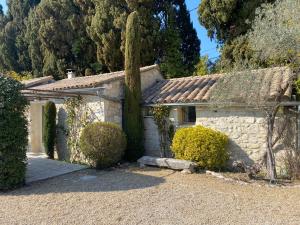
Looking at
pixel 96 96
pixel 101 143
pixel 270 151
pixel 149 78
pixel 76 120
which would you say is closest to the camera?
pixel 270 151

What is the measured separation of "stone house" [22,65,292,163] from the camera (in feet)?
38.2

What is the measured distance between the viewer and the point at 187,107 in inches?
552

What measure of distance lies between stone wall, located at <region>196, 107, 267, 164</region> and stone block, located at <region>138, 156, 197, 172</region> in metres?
1.92

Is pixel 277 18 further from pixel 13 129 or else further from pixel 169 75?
pixel 169 75

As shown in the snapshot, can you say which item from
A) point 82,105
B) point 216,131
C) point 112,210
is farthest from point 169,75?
point 112,210

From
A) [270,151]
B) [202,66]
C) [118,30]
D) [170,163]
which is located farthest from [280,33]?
[118,30]

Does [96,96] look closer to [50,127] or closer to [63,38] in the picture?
[50,127]

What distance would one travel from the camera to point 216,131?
12328mm

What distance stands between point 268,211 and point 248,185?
2.46 metres

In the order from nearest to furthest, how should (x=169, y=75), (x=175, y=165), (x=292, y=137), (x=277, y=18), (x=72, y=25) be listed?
(x=277, y=18) < (x=292, y=137) < (x=175, y=165) < (x=169, y=75) < (x=72, y=25)

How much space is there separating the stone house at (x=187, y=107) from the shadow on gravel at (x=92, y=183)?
3149 millimetres

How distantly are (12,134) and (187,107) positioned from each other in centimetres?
766

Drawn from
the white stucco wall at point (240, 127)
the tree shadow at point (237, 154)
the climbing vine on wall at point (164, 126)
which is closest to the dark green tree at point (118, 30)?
the climbing vine on wall at point (164, 126)

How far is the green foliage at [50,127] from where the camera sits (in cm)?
1565
